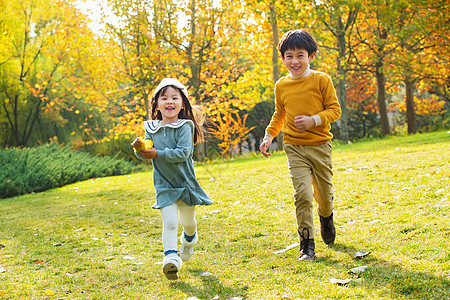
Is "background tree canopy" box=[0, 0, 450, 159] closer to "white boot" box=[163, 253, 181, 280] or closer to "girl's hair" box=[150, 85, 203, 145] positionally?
"girl's hair" box=[150, 85, 203, 145]

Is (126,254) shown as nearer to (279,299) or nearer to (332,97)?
(279,299)

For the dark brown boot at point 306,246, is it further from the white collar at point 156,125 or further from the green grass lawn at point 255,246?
the white collar at point 156,125

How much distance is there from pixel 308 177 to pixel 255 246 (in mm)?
1052

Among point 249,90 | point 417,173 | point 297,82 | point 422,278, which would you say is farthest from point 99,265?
point 249,90

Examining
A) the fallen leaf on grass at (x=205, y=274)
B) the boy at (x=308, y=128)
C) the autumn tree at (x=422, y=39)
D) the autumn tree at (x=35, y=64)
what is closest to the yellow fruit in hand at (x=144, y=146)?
the boy at (x=308, y=128)

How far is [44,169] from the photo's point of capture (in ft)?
47.3

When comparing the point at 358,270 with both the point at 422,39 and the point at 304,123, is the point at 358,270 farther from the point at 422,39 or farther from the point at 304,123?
the point at 422,39

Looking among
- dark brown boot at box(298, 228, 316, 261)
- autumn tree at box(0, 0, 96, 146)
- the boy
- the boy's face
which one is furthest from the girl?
autumn tree at box(0, 0, 96, 146)

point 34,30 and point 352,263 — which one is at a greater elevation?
point 34,30

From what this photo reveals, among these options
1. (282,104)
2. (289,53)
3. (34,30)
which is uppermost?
(34,30)

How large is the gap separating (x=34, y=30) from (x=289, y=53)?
982 inches

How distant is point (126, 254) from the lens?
4.95 meters

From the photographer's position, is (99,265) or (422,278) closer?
(422,278)

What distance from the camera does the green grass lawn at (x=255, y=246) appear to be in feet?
10.8
